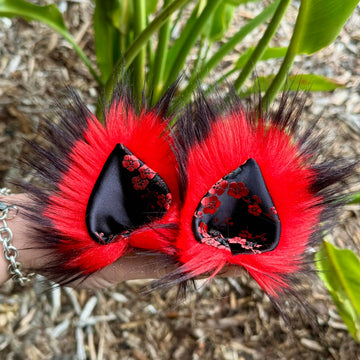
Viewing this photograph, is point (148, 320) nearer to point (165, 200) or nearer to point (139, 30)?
point (165, 200)

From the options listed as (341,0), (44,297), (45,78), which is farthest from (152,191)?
(45,78)

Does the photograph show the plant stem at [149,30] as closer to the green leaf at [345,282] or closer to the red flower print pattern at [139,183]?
the red flower print pattern at [139,183]

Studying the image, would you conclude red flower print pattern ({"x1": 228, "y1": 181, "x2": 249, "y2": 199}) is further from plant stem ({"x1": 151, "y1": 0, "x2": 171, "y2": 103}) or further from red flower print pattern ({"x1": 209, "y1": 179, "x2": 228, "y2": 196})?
plant stem ({"x1": 151, "y1": 0, "x2": 171, "y2": 103})

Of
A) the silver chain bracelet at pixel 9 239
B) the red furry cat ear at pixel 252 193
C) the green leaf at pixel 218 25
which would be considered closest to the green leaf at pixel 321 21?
the red furry cat ear at pixel 252 193

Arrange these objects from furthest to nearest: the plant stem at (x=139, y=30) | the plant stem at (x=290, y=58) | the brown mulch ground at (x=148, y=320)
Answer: the brown mulch ground at (x=148, y=320) < the plant stem at (x=139, y=30) < the plant stem at (x=290, y=58)

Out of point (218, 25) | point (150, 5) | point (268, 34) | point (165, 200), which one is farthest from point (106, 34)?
point (165, 200)

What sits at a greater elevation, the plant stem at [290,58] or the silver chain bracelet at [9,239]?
the plant stem at [290,58]

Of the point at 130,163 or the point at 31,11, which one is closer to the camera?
the point at 130,163
